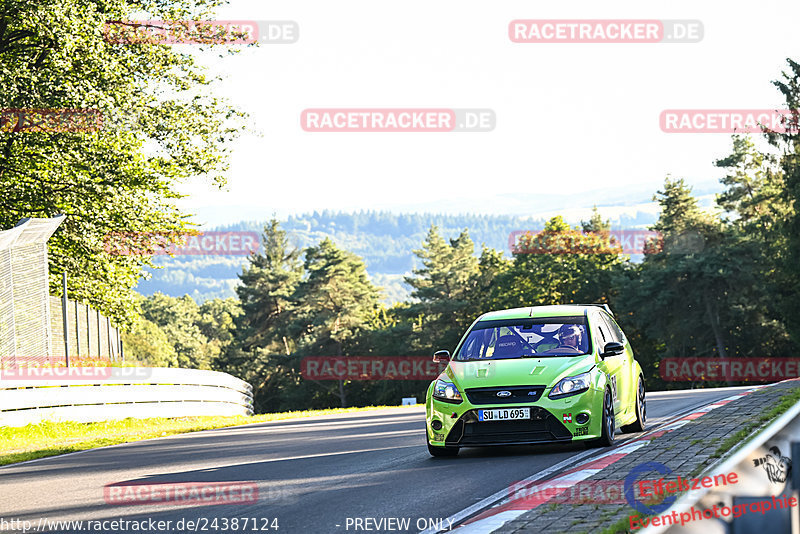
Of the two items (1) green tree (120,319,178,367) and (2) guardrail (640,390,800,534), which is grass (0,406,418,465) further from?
(1) green tree (120,319,178,367)

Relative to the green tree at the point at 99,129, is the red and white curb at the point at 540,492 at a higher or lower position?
lower

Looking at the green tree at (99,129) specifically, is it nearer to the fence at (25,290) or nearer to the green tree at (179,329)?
the fence at (25,290)

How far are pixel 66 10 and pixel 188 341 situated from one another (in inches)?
5394

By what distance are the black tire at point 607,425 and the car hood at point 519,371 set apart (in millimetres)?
431

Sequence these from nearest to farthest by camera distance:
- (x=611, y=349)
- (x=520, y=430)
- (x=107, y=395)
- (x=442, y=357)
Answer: (x=520, y=430)
(x=611, y=349)
(x=442, y=357)
(x=107, y=395)

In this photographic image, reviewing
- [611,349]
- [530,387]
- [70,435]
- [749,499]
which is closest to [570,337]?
[611,349]

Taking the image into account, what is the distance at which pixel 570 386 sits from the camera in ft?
35.0

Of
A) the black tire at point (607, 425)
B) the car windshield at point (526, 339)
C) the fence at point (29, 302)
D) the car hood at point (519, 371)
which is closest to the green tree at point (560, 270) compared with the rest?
the fence at point (29, 302)

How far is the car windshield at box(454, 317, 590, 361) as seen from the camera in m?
11.7

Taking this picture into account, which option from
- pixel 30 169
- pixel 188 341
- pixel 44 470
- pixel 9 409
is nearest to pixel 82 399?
pixel 9 409

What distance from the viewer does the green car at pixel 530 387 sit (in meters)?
10.5

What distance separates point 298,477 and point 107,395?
570 inches

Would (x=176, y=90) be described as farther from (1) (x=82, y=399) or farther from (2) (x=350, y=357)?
(2) (x=350, y=357)

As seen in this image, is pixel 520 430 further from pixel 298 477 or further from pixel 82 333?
pixel 82 333
